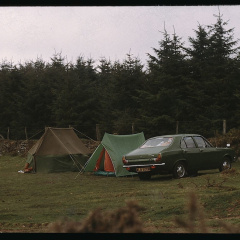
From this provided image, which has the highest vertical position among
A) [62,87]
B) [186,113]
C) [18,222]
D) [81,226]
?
[62,87]

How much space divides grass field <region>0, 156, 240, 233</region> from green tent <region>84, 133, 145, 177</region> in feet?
2.61

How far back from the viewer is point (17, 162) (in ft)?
78.3

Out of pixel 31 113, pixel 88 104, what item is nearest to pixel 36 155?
pixel 88 104

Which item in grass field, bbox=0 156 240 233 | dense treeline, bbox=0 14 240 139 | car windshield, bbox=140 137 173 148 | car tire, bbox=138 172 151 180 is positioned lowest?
grass field, bbox=0 156 240 233

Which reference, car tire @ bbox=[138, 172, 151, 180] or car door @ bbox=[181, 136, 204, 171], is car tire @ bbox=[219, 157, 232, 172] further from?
car tire @ bbox=[138, 172, 151, 180]

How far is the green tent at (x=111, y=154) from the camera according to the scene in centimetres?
1642

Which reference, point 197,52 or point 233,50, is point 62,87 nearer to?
point 197,52

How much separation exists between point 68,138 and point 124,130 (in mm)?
7501

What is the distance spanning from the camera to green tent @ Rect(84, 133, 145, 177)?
16.4 meters

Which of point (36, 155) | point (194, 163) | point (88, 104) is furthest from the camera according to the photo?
point (88, 104)

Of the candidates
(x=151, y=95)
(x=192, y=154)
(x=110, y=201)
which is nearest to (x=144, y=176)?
(x=192, y=154)

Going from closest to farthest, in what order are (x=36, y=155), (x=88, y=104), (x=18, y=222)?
(x=18, y=222) → (x=36, y=155) → (x=88, y=104)

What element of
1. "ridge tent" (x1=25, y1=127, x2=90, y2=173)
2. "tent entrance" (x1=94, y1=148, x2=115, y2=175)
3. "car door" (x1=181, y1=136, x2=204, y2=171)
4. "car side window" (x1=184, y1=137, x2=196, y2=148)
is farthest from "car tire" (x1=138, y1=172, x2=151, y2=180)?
"ridge tent" (x1=25, y1=127, x2=90, y2=173)

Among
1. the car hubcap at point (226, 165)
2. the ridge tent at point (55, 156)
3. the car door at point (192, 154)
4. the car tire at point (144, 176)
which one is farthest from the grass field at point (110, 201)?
the ridge tent at point (55, 156)
